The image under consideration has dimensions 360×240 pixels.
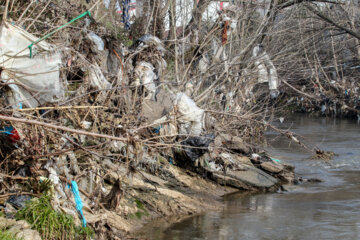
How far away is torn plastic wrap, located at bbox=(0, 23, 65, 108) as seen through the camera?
17.6ft

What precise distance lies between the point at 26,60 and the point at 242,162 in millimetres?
5879

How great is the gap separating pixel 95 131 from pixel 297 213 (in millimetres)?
3588

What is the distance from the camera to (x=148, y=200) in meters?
7.53

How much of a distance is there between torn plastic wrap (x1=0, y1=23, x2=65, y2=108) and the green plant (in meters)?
1.13

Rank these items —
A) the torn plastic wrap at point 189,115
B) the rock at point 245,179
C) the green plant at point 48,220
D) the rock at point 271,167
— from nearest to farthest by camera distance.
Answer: the green plant at point 48,220, the torn plastic wrap at point 189,115, the rock at point 245,179, the rock at point 271,167

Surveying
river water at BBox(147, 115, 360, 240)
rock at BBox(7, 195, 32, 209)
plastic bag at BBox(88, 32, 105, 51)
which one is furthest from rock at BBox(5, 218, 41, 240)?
plastic bag at BBox(88, 32, 105, 51)

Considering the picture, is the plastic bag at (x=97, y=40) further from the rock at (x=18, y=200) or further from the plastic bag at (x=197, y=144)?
the rock at (x=18, y=200)

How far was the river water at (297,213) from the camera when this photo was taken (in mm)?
6777

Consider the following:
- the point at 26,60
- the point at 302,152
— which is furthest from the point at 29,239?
the point at 302,152

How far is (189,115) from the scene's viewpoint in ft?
26.3

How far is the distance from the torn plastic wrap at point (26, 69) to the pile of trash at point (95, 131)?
0.01 m

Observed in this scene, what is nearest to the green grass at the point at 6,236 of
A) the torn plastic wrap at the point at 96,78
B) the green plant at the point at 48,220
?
the green plant at the point at 48,220

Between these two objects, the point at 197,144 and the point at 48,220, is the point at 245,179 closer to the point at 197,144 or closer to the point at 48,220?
the point at 197,144

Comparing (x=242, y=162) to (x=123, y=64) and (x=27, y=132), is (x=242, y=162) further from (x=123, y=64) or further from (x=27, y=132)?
(x=27, y=132)
